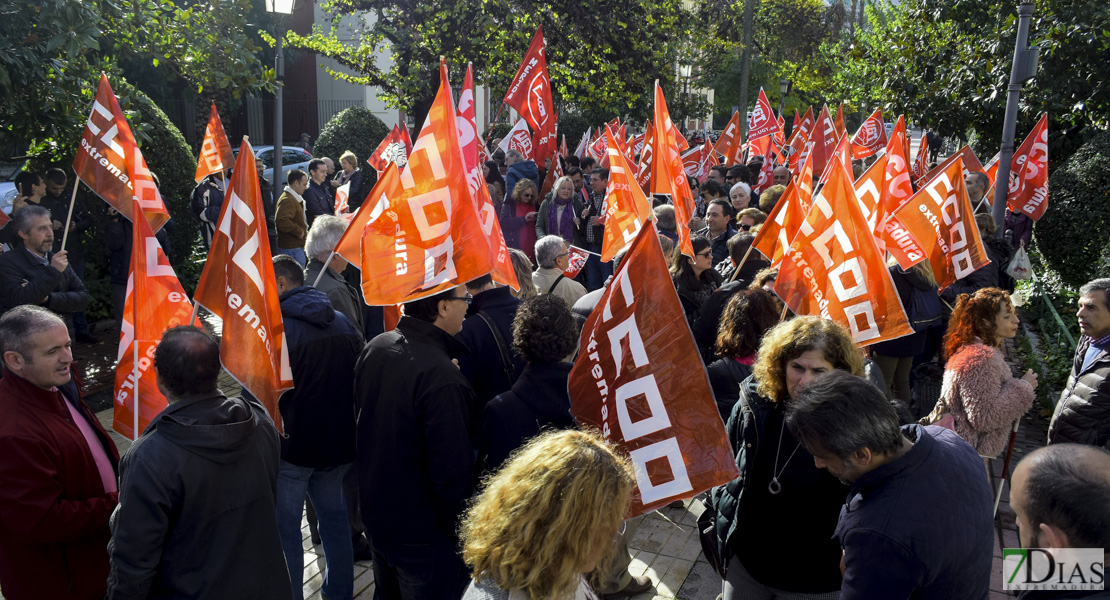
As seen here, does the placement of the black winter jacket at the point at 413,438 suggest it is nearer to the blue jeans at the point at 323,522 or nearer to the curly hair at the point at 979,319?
the blue jeans at the point at 323,522

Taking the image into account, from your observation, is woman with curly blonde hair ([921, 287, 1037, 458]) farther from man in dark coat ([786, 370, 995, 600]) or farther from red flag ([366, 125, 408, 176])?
red flag ([366, 125, 408, 176])

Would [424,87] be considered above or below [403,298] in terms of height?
above

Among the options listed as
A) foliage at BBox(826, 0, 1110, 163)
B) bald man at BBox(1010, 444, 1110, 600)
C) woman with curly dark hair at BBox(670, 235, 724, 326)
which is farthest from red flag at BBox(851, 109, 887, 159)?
bald man at BBox(1010, 444, 1110, 600)

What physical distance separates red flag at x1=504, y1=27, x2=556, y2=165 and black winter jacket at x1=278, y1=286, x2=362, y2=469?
5.52 metres

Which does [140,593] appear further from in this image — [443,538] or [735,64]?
[735,64]

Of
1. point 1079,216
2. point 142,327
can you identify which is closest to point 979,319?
point 142,327

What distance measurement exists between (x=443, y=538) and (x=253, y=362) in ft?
3.62

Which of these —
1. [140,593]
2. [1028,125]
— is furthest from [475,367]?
[1028,125]

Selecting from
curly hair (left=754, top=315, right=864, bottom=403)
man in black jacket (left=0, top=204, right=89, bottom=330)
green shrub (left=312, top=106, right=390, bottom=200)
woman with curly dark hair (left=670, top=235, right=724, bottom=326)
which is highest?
green shrub (left=312, top=106, right=390, bottom=200)

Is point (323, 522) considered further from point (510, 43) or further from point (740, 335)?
point (510, 43)

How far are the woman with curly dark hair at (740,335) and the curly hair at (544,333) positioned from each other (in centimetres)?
83

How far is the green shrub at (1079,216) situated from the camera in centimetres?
978

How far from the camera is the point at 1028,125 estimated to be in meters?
12.4

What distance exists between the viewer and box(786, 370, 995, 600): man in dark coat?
2.12 m
